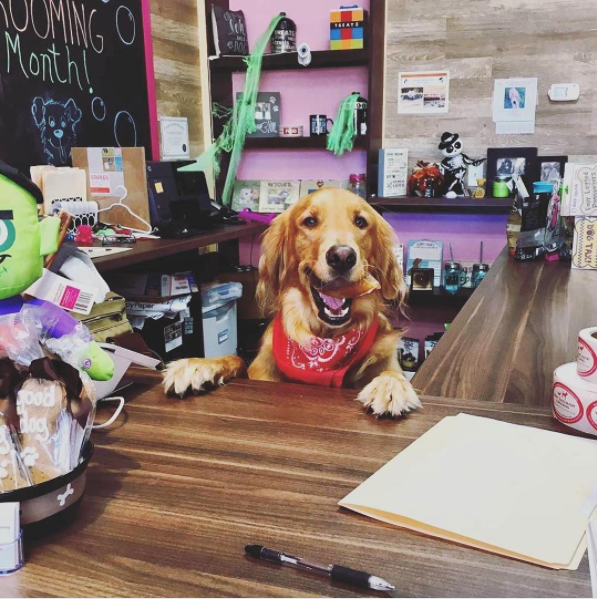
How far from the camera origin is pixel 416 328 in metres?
4.00

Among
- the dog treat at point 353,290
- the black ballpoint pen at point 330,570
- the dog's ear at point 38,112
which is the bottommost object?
the black ballpoint pen at point 330,570

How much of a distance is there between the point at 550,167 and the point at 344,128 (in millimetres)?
1263

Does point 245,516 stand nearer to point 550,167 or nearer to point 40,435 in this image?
point 40,435

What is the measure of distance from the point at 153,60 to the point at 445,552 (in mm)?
3412

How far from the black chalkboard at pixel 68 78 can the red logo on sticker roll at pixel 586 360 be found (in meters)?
2.36

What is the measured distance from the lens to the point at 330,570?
57 centimetres

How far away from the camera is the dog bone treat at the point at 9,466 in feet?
1.99

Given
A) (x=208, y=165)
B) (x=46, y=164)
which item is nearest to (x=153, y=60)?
(x=208, y=165)

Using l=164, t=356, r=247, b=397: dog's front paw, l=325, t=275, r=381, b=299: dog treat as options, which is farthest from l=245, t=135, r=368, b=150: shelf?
l=164, t=356, r=247, b=397: dog's front paw

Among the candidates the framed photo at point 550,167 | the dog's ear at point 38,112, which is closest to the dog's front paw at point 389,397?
the dog's ear at point 38,112

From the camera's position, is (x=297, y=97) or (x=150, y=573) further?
(x=297, y=97)

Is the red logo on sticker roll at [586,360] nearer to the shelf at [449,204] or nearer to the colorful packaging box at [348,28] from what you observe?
the shelf at [449,204]

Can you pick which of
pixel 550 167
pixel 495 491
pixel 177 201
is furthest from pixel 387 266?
pixel 550 167

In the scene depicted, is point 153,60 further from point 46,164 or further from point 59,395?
point 59,395
